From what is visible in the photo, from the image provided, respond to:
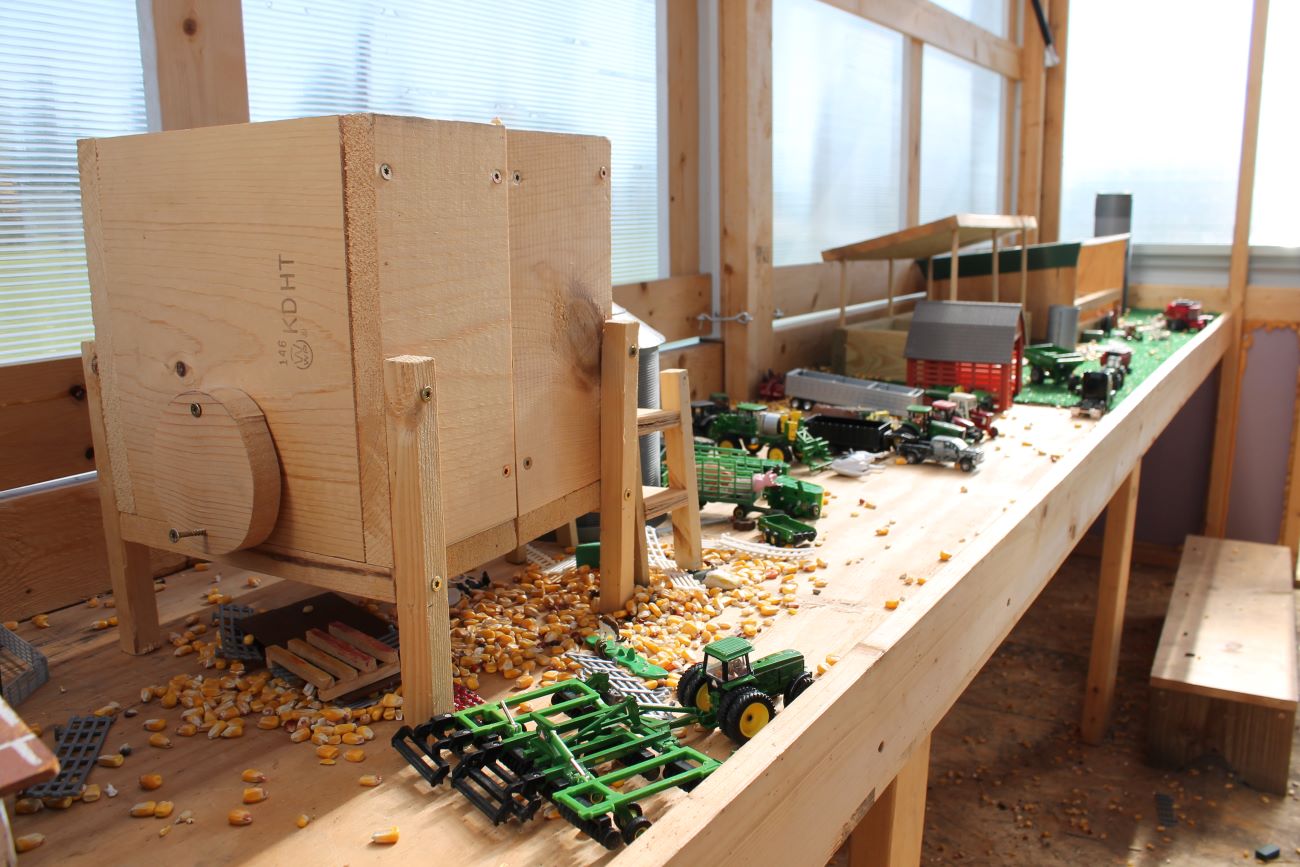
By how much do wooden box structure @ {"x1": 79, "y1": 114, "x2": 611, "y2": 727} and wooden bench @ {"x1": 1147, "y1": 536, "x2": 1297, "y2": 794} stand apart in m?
2.47

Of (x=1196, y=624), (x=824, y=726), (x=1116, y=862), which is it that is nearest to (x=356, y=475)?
(x=824, y=726)

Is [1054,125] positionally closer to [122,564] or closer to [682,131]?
[682,131]

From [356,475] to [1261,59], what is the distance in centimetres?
463

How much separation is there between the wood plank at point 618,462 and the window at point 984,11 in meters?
3.34

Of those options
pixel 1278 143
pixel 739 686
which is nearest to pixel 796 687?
pixel 739 686

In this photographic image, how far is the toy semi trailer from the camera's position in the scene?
2451 mm

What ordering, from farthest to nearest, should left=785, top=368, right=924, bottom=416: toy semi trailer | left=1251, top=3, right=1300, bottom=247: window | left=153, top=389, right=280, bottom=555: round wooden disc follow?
left=1251, top=3, right=1300, bottom=247: window → left=785, top=368, right=924, bottom=416: toy semi trailer → left=153, top=389, right=280, bottom=555: round wooden disc

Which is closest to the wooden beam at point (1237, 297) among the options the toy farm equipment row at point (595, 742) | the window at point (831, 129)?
the window at point (831, 129)

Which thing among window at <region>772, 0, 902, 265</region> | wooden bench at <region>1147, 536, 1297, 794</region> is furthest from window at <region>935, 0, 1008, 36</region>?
wooden bench at <region>1147, 536, 1297, 794</region>

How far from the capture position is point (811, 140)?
129 inches

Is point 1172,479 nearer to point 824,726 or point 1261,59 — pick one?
point 1261,59

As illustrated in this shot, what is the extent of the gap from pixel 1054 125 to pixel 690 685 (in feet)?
15.6

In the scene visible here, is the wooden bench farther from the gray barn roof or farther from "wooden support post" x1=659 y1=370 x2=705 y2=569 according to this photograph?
Result: "wooden support post" x1=659 y1=370 x2=705 y2=569

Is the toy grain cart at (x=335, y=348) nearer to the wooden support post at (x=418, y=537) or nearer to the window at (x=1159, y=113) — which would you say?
the wooden support post at (x=418, y=537)
